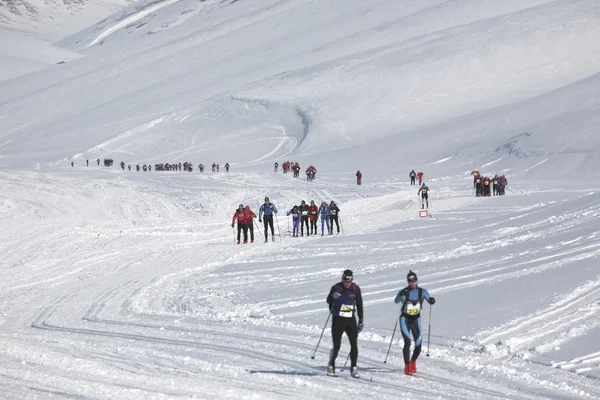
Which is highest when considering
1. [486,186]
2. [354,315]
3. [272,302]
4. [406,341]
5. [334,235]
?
[486,186]

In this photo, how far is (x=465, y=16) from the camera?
12288 cm

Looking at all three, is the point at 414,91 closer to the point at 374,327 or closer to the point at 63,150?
the point at 63,150

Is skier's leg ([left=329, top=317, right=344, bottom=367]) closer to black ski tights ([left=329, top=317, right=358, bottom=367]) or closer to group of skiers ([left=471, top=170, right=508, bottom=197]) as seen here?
black ski tights ([left=329, top=317, right=358, bottom=367])

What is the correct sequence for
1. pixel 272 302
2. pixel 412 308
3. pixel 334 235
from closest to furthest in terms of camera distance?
pixel 412 308
pixel 272 302
pixel 334 235

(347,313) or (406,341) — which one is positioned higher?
(347,313)

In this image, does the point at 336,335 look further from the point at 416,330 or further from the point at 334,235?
the point at 334,235

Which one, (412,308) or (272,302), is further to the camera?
(272,302)

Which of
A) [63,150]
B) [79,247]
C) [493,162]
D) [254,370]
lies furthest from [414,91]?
[254,370]

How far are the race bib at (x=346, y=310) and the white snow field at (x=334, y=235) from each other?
2.65ft

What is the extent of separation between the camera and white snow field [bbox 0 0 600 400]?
10844mm

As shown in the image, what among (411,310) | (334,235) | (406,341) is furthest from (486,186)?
(406,341)

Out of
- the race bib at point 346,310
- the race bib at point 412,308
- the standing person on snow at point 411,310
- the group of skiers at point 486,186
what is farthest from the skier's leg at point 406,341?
the group of skiers at point 486,186

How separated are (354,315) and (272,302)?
19.5ft

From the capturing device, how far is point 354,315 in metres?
10.3
